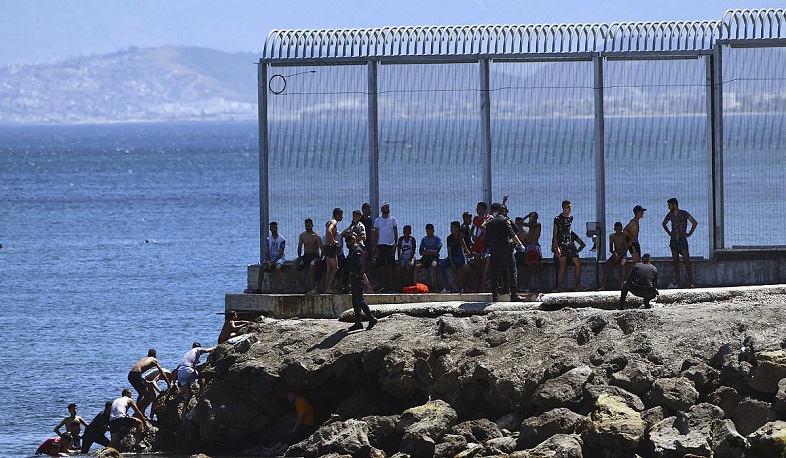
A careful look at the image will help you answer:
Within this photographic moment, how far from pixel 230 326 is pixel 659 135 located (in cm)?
843

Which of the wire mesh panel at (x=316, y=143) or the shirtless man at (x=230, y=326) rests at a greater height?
the wire mesh panel at (x=316, y=143)

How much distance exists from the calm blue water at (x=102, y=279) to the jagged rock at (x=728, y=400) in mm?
12805

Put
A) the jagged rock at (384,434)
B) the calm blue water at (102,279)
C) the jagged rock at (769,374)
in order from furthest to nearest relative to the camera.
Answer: the calm blue water at (102,279), the jagged rock at (384,434), the jagged rock at (769,374)

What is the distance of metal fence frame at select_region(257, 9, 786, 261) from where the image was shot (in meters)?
28.1

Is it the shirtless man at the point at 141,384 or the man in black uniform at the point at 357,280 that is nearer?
the man in black uniform at the point at 357,280

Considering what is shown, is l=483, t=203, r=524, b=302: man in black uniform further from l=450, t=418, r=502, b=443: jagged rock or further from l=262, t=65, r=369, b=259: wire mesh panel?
l=262, t=65, r=369, b=259: wire mesh panel

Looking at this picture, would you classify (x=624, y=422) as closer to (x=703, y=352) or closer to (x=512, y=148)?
(x=703, y=352)

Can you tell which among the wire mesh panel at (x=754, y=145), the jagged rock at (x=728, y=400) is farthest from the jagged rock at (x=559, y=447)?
the wire mesh panel at (x=754, y=145)

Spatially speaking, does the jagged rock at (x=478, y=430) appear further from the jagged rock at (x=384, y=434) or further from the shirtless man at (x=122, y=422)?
the shirtless man at (x=122, y=422)

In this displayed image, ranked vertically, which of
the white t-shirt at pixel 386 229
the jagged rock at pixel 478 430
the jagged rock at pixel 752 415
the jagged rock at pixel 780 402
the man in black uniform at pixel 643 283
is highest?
the white t-shirt at pixel 386 229

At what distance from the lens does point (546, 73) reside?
28328 mm

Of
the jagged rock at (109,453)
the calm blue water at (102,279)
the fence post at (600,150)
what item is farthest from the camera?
the calm blue water at (102,279)

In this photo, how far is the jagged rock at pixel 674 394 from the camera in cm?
2253

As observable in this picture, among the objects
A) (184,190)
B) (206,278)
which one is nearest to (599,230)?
(206,278)
